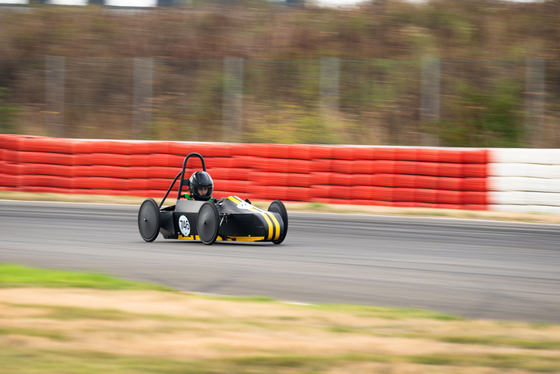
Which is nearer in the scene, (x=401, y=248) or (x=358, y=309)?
(x=358, y=309)

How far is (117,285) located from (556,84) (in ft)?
47.9

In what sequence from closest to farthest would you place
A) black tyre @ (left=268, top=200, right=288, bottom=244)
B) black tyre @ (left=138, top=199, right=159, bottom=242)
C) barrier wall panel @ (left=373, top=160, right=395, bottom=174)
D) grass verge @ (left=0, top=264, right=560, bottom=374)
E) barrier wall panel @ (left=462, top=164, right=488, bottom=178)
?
1. grass verge @ (left=0, top=264, right=560, bottom=374)
2. black tyre @ (left=268, top=200, right=288, bottom=244)
3. black tyre @ (left=138, top=199, right=159, bottom=242)
4. barrier wall panel @ (left=462, top=164, right=488, bottom=178)
5. barrier wall panel @ (left=373, top=160, right=395, bottom=174)

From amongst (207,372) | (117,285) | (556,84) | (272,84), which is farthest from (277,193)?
(207,372)

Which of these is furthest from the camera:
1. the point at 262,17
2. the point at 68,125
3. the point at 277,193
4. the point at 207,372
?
the point at 262,17

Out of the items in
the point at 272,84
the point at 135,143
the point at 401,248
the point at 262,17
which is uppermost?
the point at 262,17

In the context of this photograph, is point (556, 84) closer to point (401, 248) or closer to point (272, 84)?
point (272, 84)

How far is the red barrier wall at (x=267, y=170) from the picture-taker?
15039 mm

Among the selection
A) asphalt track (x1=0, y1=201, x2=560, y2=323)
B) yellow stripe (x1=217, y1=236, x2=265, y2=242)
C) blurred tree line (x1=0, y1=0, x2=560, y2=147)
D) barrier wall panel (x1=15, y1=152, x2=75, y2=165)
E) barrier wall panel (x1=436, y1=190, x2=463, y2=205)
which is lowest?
asphalt track (x1=0, y1=201, x2=560, y2=323)

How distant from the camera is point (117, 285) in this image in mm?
7020

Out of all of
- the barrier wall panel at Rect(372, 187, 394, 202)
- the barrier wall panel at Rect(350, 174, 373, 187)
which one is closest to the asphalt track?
the barrier wall panel at Rect(372, 187, 394, 202)

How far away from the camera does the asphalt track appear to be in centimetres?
695

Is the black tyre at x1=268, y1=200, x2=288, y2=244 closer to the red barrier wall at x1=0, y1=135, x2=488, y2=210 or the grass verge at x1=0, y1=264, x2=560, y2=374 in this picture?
the grass verge at x1=0, y1=264, x2=560, y2=374

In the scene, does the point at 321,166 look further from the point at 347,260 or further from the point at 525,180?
the point at 347,260

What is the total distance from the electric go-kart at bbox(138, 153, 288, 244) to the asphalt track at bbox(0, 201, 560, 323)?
0.16 meters
